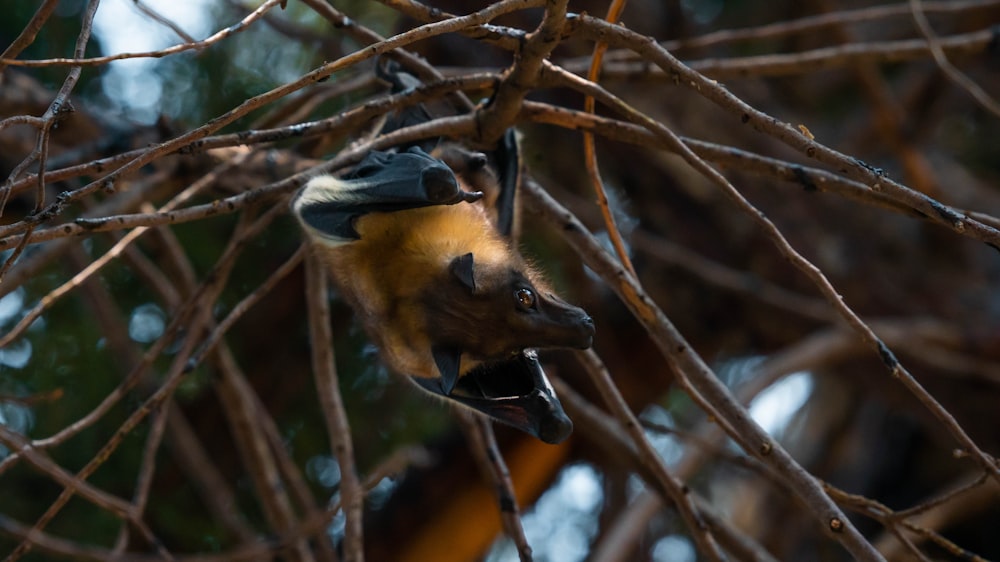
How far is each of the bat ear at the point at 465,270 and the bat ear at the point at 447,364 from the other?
0.20 metres

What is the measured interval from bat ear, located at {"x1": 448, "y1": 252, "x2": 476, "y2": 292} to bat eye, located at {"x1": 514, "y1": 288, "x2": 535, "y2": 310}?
0.15 meters

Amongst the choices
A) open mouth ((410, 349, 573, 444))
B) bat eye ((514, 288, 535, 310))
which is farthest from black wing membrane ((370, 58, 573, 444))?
bat eye ((514, 288, 535, 310))

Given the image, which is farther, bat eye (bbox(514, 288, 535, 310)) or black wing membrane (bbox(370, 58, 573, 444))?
bat eye (bbox(514, 288, 535, 310))

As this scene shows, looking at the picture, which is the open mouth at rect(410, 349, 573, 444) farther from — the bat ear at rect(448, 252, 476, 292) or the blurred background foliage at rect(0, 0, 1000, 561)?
the blurred background foliage at rect(0, 0, 1000, 561)

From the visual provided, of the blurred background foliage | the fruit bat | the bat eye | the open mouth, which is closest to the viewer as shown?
the open mouth

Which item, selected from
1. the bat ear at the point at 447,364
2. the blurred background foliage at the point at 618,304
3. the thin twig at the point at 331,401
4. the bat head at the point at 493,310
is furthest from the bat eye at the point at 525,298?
the blurred background foliage at the point at 618,304

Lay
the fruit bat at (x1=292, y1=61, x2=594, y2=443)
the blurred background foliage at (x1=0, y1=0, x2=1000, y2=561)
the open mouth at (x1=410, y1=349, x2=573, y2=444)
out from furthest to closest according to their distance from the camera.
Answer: the blurred background foliage at (x1=0, y1=0, x2=1000, y2=561), the fruit bat at (x1=292, y1=61, x2=594, y2=443), the open mouth at (x1=410, y1=349, x2=573, y2=444)

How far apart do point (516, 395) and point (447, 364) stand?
0.22 meters

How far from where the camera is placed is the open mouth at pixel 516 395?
2.61 metres

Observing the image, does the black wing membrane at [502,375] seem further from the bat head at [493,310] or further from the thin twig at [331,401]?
the thin twig at [331,401]

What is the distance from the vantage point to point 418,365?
313 centimetres

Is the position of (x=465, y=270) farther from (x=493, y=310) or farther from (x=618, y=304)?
(x=618, y=304)

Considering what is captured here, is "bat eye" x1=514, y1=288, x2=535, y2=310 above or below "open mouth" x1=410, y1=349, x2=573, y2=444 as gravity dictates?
above

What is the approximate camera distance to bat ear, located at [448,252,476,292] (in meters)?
2.99
